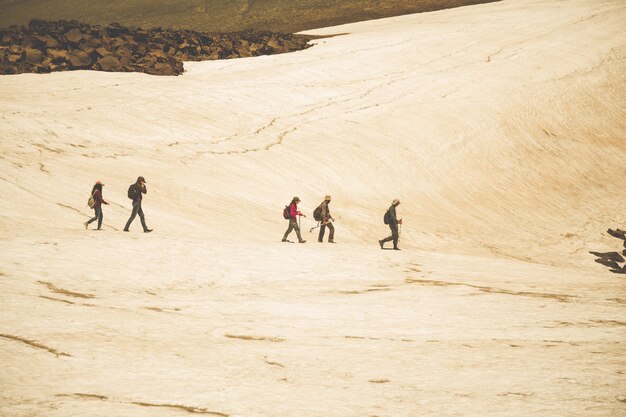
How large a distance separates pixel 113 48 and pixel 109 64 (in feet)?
8.18

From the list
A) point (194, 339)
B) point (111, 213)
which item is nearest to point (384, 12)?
point (111, 213)

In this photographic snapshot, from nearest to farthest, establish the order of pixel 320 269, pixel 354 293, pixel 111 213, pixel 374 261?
pixel 354 293 < pixel 320 269 < pixel 374 261 < pixel 111 213

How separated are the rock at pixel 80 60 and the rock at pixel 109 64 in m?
0.65

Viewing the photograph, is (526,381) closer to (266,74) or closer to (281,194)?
(281,194)

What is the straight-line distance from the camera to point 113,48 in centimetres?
3719

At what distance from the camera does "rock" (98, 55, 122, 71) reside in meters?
34.9

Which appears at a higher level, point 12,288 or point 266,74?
point 266,74

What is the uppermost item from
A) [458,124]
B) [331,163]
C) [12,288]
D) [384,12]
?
[384,12]

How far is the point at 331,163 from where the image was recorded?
2758cm

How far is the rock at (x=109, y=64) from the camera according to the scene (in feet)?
115

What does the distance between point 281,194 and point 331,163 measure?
13.9 ft

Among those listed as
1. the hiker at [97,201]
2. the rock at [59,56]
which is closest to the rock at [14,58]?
the rock at [59,56]

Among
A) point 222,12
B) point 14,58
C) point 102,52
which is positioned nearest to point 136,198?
point 102,52

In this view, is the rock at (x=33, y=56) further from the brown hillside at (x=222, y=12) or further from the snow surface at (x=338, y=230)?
the brown hillside at (x=222, y=12)
